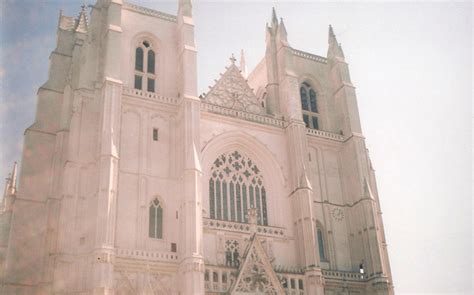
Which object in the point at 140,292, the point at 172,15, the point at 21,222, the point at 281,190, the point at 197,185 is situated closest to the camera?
the point at 140,292

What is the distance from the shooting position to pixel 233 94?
3469 cm

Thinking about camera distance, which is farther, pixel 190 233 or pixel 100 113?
pixel 100 113

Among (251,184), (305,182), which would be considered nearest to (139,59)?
(251,184)

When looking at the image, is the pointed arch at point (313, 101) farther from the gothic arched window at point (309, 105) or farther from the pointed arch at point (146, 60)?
the pointed arch at point (146, 60)

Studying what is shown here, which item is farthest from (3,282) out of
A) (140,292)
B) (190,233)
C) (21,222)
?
(190,233)

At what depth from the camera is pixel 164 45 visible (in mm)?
33906

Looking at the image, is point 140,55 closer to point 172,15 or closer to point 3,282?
point 172,15

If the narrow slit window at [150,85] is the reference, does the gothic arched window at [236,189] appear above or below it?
below

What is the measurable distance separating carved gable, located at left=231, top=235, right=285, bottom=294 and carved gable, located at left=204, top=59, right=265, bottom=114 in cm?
967

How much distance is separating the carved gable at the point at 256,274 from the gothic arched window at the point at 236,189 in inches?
115

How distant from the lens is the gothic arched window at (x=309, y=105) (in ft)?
122

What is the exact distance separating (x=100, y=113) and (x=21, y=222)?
761 cm

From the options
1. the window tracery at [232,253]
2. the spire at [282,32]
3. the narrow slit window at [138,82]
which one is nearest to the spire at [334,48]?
the spire at [282,32]

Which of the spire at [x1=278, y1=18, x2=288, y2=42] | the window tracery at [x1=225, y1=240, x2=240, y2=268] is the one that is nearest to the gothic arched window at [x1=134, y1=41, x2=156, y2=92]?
the spire at [x1=278, y1=18, x2=288, y2=42]
